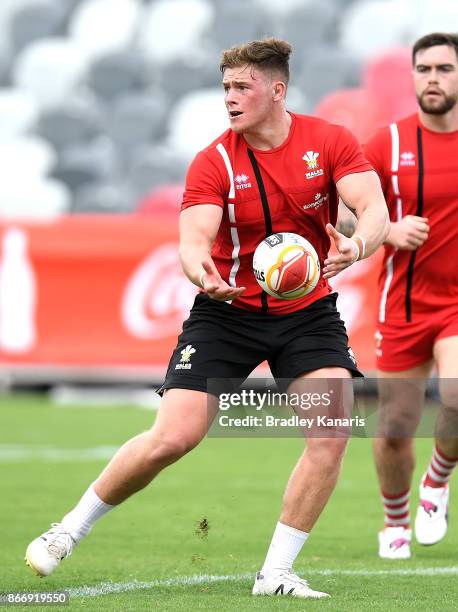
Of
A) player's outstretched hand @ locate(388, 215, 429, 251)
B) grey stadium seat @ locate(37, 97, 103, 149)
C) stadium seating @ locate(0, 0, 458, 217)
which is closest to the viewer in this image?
player's outstretched hand @ locate(388, 215, 429, 251)

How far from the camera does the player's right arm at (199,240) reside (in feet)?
17.4

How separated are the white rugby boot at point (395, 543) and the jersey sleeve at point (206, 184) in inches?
90.9

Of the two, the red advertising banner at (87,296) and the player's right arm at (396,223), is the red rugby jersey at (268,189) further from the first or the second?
the red advertising banner at (87,296)

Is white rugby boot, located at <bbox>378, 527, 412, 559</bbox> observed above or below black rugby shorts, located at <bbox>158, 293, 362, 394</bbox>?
below

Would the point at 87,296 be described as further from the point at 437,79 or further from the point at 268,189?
the point at 268,189

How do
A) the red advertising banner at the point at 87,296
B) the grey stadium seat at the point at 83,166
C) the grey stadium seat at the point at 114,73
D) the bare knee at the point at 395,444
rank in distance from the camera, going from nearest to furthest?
the bare knee at the point at 395,444 → the red advertising banner at the point at 87,296 → the grey stadium seat at the point at 83,166 → the grey stadium seat at the point at 114,73

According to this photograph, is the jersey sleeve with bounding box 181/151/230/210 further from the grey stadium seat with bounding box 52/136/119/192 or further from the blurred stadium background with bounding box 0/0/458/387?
the grey stadium seat with bounding box 52/136/119/192

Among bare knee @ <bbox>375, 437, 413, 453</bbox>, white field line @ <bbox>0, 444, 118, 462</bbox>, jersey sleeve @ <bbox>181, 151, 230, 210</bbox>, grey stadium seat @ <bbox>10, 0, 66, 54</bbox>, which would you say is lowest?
white field line @ <bbox>0, 444, 118, 462</bbox>

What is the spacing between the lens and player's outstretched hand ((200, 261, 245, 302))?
5.17m

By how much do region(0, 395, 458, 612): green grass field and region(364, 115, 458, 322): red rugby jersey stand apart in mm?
1439

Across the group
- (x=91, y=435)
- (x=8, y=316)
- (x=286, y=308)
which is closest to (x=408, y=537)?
(x=286, y=308)

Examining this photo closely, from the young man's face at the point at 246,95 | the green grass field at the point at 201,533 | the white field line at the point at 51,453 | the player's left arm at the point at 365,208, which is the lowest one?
the white field line at the point at 51,453

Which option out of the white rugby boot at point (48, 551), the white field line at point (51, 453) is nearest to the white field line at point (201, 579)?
the white rugby boot at point (48, 551)

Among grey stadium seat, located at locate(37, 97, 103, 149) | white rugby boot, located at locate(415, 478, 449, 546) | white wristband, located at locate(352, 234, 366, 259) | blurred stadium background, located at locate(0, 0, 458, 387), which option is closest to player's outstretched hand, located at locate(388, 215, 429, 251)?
white wristband, located at locate(352, 234, 366, 259)
